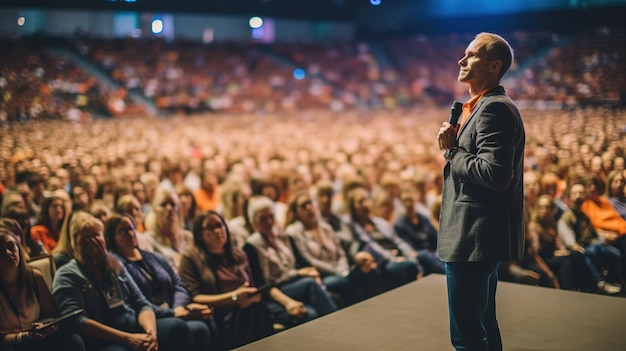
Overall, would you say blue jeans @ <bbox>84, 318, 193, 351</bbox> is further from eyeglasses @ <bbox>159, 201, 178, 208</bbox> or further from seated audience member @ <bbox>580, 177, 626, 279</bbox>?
seated audience member @ <bbox>580, 177, 626, 279</bbox>

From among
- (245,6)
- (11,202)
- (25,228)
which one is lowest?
(25,228)

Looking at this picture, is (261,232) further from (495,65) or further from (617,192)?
(617,192)

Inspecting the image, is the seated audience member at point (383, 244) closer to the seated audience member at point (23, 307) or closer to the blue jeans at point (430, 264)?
the blue jeans at point (430, 264)

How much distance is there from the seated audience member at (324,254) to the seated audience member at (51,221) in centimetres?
121

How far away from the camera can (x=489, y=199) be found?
221 centimetres

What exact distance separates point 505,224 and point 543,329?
1138 millimetres

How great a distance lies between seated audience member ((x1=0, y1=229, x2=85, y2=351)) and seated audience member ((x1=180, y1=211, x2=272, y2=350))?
71cm

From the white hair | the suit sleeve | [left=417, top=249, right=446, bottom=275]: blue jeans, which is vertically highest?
the suit sleeve

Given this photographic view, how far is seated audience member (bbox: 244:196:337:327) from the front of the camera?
3662 millimetres

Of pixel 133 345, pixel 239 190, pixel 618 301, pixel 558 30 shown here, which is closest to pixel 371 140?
pixel 558 30

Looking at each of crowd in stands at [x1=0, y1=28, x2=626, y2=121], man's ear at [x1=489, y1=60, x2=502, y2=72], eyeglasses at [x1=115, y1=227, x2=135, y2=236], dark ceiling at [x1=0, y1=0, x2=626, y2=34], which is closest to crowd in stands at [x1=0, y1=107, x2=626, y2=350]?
eyeglasses at [x1=115, y1=227, x2=135, y2=236]

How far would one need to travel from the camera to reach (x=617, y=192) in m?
4.80

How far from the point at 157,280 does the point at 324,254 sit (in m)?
1.18

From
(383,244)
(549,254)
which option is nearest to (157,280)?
(383,244)
